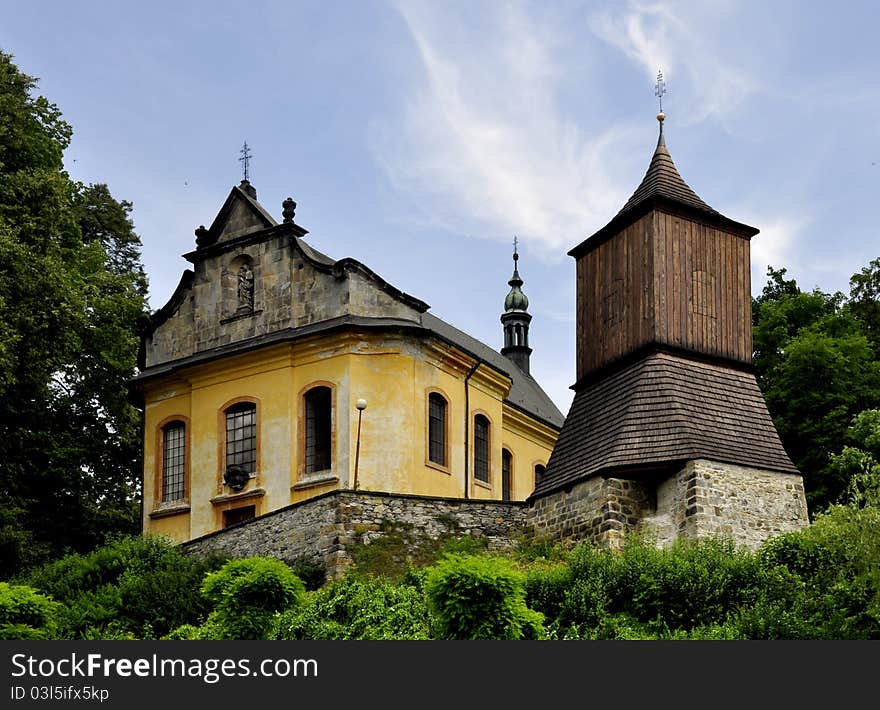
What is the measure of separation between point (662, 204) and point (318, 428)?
9.29m

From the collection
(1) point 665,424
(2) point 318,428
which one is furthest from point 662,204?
(2) point 318,428

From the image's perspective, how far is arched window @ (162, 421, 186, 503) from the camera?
41344mm

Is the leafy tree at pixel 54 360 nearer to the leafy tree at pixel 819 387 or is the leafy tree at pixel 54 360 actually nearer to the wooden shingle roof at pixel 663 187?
the wooden shingle roof at pixel 663 187

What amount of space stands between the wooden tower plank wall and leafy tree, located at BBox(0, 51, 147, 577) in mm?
11596

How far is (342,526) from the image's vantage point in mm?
33938

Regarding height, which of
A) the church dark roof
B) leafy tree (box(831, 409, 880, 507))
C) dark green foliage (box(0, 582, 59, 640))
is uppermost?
the church dark roof

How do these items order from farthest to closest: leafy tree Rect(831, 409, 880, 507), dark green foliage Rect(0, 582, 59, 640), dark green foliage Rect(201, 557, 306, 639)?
leafy tree Rect(831, 409, 880, 507) → dark green foliage Rect(201, 557, 306, 639) → dark green foliage Rect(0, 582, 59, 640)

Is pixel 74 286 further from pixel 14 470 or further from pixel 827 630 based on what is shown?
pixel 827 630

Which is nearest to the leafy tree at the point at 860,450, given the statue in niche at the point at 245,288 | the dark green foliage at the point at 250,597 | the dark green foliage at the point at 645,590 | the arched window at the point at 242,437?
the dark green foliage at the point at 645,590

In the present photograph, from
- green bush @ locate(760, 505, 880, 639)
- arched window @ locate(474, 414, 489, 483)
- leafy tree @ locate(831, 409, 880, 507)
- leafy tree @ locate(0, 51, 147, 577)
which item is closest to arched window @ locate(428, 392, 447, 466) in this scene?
arched window @ locate(474, 414, 489, 483)

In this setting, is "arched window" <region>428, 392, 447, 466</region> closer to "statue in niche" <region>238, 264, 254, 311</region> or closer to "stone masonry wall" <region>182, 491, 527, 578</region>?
"stone masonry wall" <region>182, 491, 527, 578</region>

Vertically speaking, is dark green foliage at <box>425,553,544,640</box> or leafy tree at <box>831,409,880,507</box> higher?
leafy tree at <box>831,409,880,507</box>

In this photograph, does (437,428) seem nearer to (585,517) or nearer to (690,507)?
(585,517)

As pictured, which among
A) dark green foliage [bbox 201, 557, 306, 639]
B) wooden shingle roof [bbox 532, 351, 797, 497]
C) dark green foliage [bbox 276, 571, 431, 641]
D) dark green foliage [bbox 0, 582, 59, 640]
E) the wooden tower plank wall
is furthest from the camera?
wooden shingle roof [bbox 532, 351, 797, 497]
